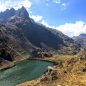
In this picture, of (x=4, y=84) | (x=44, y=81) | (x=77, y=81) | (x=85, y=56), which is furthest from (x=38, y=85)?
(x=4, y=84)

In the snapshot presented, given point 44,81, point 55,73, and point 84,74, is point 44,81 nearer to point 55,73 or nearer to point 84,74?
point 55,73

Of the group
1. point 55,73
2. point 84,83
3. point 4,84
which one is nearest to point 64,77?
point 55,73

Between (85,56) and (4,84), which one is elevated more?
(85,56)

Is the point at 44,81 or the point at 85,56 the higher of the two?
the point at 85,56

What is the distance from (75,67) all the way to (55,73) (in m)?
15.9

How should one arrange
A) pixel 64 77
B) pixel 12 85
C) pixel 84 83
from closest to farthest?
pixel 84 83 < pixel 64 77 < pixel 12 85

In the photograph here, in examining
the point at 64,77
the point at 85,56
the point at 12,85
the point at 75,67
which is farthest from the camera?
the point at 12,85

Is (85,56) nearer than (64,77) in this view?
No

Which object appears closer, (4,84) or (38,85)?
(38,85)

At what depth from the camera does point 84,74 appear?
404 feet

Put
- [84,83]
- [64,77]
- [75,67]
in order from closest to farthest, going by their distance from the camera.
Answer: [84,83], [64,77], [75,67]

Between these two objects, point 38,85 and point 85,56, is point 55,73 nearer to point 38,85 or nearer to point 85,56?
point 38,85

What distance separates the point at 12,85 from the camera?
159m

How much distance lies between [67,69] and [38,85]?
25.3m
